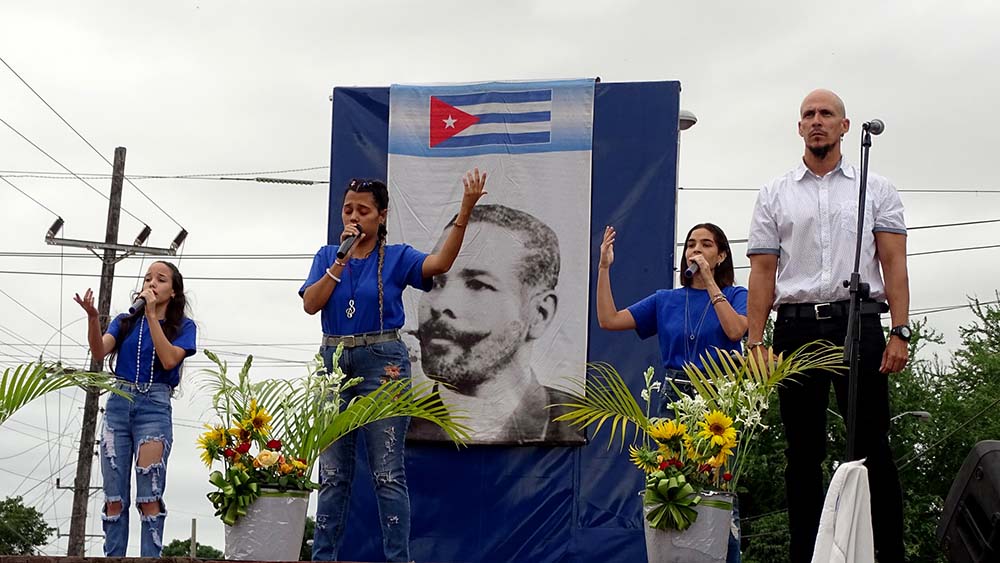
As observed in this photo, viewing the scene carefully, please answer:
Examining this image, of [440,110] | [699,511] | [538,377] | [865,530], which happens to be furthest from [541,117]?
[865,530]

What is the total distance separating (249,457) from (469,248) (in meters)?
3.14

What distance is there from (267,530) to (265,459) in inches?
8.4

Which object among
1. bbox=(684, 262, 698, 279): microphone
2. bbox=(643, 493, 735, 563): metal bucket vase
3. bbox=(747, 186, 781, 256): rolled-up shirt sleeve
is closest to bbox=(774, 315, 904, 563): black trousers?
bbox=(747, 186, 781, 256): rolled-up shirt sleeve

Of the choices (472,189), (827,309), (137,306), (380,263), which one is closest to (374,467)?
(380,263)

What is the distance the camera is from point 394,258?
5.15 meters

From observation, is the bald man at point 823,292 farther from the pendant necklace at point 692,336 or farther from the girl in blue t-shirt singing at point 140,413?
the girl in blue t-shirt singing at point 140,413

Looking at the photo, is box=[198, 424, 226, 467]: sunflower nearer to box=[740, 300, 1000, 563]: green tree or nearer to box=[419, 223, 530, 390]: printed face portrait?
box=[419, 223, 530, 390]: printed face portrait

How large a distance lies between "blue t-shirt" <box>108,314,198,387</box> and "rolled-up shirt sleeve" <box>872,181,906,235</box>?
294 cm

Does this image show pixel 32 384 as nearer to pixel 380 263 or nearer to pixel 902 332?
pixel 380 263

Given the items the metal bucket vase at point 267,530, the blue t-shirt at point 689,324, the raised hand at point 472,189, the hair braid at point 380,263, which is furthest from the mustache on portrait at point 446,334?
the metal bucket vase at point 267,530

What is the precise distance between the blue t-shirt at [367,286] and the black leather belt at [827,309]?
147cm

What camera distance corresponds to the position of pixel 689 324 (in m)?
5.31

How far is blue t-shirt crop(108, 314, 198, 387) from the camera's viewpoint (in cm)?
549

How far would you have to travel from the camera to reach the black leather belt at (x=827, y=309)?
4.39 m
